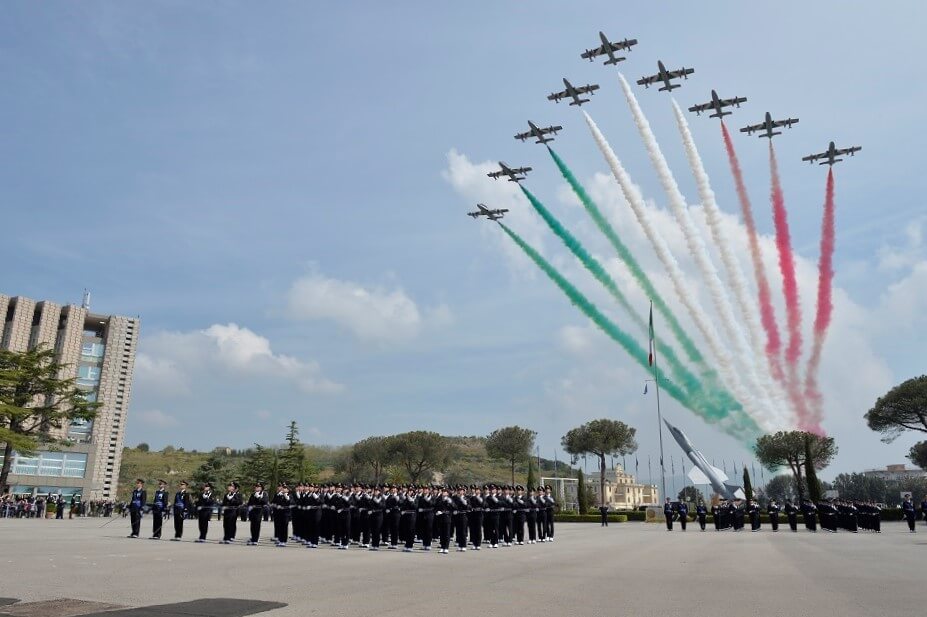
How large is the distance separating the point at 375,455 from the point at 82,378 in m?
37.2

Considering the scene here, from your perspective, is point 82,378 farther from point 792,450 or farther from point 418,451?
point 792,450

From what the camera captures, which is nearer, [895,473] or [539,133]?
[539,133]

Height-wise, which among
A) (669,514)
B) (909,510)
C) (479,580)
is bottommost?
(479,580)

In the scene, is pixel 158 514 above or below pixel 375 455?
below

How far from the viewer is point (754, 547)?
2153 cm

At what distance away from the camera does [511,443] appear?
82.7m

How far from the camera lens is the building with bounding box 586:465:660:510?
133500 mm

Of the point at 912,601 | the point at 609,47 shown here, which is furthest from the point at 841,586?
the point at 609,47

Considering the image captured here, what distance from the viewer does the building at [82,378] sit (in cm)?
7350

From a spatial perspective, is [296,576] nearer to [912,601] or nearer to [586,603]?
[586,603]

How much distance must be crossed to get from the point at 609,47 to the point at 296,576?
127 ft

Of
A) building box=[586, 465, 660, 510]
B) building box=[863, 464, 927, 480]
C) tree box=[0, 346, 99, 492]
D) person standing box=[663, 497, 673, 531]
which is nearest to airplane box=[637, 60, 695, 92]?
person standing box=[663, 497, 673, 531]

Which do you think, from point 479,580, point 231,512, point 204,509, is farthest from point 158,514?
point 479,580

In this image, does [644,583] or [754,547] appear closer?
[644,583]
